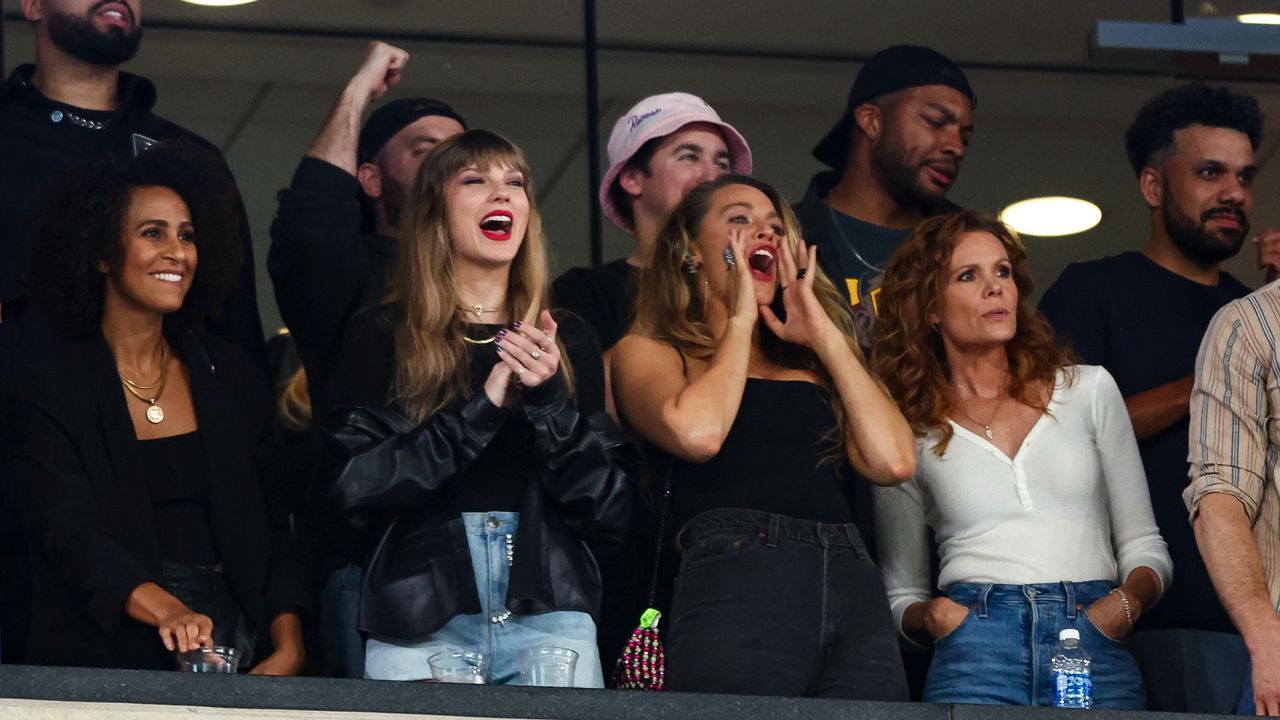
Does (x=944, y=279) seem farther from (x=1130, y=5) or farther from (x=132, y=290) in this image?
(x=1130, y=5)

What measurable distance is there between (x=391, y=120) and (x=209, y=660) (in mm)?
1953

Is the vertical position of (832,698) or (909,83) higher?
(909,83)

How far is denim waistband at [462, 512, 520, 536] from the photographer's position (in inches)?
174

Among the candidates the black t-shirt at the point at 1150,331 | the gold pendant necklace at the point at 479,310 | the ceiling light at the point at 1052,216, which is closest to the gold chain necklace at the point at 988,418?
the black t-shirt at the point at 1150,331

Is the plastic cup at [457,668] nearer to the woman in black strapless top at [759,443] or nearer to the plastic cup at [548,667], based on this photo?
the plastic cup at [548,667]

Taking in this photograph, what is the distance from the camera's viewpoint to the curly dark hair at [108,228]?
4.88 metres

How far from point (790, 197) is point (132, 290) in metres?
2.80

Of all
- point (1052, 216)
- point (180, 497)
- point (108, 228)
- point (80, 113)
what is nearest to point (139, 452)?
point (180, 497)

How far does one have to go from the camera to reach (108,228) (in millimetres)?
4980

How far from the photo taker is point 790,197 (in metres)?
7.19

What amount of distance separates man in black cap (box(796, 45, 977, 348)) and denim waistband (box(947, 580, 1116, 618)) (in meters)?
1.23

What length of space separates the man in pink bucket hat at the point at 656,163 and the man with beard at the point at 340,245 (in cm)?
43

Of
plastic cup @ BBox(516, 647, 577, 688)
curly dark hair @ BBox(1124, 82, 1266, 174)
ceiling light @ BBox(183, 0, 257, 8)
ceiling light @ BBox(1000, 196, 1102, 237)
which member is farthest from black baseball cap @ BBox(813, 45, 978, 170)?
plastic cup @ BBox(516, 647, 577, 688)

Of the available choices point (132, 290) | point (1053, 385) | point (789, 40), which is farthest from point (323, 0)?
point (1053, 385)
